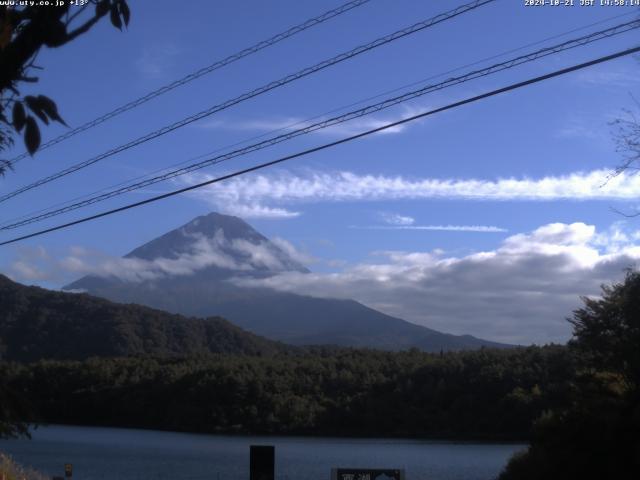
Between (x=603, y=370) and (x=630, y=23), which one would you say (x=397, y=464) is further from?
(x=630, y=23)

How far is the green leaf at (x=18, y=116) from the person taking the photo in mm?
4039

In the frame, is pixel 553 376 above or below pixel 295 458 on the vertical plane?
above

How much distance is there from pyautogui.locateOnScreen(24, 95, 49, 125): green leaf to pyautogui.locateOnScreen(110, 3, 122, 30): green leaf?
0.60m

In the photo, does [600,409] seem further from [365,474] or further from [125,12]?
[125,12]

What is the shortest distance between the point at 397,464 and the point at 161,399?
128ft

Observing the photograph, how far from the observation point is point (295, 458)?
38.1 m

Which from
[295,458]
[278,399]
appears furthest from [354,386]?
[295,458]

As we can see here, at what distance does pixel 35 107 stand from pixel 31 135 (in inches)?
6.2

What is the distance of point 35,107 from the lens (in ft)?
13.4

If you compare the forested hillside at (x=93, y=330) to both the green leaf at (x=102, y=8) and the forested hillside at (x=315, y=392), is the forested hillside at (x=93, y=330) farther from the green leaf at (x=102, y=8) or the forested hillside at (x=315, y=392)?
the green leaf at (x=102, y=8)

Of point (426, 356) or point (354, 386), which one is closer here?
point (354, 386)

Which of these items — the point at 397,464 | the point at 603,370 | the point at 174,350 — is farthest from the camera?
the point at 174,350

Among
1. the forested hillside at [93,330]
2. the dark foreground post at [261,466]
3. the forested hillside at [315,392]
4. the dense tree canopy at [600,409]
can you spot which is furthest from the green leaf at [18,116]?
the forested hillside at [93,330]

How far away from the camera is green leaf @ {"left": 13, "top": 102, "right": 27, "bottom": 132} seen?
404 cm
